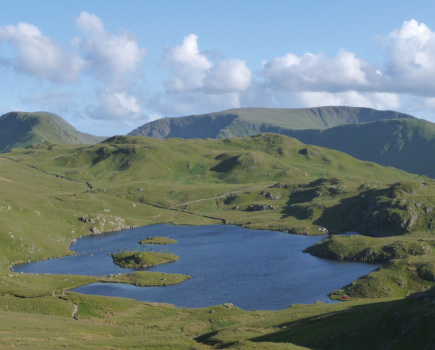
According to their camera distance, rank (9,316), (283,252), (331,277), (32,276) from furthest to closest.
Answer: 1. (283,252)
2. (331,277)
3. (32,276)
4. (9,316)

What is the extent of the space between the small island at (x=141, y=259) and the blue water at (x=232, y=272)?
3.52 metres

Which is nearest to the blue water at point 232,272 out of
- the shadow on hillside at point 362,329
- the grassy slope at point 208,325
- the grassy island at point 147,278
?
the grassy island at point 147,278

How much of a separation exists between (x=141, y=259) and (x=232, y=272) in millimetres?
37572

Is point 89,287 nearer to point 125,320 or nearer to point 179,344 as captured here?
point 125,320

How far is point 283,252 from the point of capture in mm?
184875

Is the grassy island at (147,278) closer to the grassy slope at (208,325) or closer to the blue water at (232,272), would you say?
the blue water at (232,272)

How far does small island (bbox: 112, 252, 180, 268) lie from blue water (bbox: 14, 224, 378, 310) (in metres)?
3.52

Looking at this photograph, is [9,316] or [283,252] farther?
[283,252]

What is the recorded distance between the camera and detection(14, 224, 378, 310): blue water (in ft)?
404

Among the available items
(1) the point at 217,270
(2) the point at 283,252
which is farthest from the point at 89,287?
(2) the point at 283,252

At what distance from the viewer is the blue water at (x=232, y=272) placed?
12319cm

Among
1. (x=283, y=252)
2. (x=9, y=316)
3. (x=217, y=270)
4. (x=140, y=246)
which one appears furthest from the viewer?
(x=140, y=246)

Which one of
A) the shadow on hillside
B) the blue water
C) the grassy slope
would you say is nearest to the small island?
the blue water

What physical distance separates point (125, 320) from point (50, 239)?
104 m
